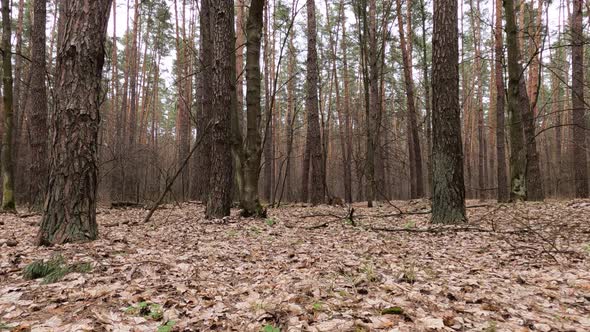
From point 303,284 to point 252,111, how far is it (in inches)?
190

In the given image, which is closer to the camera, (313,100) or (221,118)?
(221,118)

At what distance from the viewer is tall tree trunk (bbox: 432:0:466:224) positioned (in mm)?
6414

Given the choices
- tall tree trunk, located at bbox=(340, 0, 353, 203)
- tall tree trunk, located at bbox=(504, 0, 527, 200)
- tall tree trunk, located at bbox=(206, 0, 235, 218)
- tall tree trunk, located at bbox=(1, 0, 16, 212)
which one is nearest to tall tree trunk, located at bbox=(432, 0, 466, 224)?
tall tree trunk, located at bbox=(504, 0, 527, 200)

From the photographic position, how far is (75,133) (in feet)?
14.6

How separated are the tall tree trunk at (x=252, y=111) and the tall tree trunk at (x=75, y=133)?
3.11 meters

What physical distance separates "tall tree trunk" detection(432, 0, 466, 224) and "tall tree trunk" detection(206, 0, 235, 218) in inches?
162

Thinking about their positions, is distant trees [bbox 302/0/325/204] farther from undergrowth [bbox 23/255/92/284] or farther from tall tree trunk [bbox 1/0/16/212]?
undergrowth [bbox 23/255/92/284]

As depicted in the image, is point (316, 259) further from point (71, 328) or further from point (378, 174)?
point (378, 174)

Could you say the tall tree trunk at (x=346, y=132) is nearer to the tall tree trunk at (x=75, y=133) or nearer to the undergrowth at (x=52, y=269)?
the tall tree trunk at (x=75, y=133)

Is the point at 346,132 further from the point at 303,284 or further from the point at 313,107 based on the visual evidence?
the point at 303,284

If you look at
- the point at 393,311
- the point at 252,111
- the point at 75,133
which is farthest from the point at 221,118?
the point at 393,311

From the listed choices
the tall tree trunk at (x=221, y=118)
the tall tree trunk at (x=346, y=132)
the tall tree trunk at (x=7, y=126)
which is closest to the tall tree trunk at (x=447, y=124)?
the tall tree trunk at (x=221, y=118)

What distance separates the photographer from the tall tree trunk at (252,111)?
23.8 feet

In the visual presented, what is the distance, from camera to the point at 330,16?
2350 centimetres
